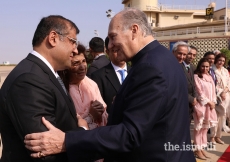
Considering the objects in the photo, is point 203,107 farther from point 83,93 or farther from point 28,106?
point 28,106

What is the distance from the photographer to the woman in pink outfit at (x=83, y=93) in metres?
2.87

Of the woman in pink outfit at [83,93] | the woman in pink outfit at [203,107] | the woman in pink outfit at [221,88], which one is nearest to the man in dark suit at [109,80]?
the woman in pink outfit at [83,93]

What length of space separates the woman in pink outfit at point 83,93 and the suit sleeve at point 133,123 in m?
1.23

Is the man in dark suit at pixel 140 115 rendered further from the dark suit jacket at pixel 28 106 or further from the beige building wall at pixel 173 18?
the beige building wall at pixel 173 18

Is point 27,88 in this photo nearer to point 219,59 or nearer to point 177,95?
point 177,95

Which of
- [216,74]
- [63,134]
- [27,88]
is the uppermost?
[27,88]

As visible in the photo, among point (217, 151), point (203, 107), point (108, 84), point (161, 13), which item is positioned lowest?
point (217, 151)

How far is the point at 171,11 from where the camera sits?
38500 millimetres

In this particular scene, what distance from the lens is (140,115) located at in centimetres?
154

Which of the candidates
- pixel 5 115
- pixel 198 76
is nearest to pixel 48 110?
pixel 5 115

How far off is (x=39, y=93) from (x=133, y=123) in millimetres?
582

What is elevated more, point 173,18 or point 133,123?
Answer: point 173,18

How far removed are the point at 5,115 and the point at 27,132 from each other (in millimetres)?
255

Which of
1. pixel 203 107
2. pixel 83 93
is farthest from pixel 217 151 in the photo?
pixel 83 93
